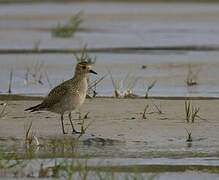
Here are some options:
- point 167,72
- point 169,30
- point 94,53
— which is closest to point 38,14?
point 169,30

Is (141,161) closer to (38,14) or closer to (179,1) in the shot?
(38,14)

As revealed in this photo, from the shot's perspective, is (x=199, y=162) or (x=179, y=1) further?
(x=179, y=1)

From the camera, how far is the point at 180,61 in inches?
659

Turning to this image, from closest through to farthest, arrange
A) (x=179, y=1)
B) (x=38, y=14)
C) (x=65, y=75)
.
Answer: (x=65, y=75) → (x=38, y=14) → (x=179, y=1)

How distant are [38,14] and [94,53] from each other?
11130 millimetres

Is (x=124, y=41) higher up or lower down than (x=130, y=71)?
higher up

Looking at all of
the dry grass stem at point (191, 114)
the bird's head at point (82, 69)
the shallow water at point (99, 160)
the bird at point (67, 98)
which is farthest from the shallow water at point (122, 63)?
the dry grass stem at point (191, 114)

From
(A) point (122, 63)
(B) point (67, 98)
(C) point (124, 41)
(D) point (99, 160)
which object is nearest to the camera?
(D) point (99, 160)

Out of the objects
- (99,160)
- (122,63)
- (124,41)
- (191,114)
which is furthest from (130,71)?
(99,160)

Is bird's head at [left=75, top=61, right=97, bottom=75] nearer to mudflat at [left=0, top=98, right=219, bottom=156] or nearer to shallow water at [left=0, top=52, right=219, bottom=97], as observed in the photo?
mudflat at [left=0, top=98, right=219, bottom=156]

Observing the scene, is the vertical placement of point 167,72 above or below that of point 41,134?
above

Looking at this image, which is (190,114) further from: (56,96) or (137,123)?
(56,96)

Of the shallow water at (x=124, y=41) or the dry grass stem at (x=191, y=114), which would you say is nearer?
the dry grass stem at (x=191, y=114)

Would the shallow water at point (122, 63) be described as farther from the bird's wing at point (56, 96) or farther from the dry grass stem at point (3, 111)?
the dry grass stem at point (3, 111)
